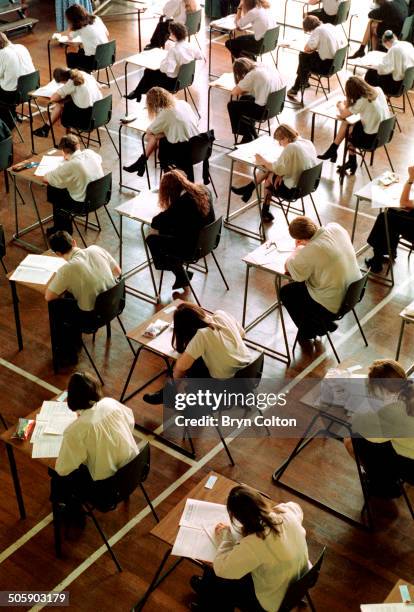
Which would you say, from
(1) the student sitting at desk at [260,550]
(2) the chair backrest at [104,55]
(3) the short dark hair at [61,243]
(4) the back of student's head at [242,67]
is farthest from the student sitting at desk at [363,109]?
(1) the student sitting at desk at [260,550]

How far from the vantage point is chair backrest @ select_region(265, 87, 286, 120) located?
9188mm

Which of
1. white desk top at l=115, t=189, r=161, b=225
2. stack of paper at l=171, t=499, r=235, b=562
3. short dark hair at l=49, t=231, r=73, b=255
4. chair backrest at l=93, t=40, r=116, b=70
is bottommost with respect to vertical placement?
chair backrest at l=93, t=40, r=116, b=70

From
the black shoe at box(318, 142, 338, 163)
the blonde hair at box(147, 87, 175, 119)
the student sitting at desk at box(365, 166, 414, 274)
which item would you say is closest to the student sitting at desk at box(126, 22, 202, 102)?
the blonde hair at box(147, 87, 175, 119)

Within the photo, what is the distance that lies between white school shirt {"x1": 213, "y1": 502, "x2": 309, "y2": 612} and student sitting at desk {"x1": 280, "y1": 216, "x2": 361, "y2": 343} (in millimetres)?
2423

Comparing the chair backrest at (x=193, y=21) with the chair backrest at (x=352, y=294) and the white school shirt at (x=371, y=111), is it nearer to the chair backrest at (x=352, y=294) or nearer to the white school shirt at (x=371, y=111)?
the white school shirt at (x=371, y=111)

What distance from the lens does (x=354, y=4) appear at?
1420 cm

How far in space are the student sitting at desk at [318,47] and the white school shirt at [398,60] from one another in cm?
74

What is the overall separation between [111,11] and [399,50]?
6083 millimetres

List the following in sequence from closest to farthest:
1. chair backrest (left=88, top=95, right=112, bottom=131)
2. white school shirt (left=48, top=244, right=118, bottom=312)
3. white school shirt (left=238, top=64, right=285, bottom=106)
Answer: white school shirt (left=48, top=244, right=118, bottom=312)
chair backrest (left=88, top=95, right=112, bottom=131)
white school shirt (left=238, top=64, right=285, bottom=106)

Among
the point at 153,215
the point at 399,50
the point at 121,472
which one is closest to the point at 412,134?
the point at 399,50

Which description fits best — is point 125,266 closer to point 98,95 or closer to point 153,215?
point 153,215

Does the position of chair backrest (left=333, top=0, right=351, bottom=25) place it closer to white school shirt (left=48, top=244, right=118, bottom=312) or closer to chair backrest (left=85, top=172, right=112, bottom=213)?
chair backrest (left=85, top=172, right=112, bottom=213)

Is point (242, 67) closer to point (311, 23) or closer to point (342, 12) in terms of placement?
point (311, 23)

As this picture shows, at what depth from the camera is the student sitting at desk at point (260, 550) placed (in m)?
4.04
